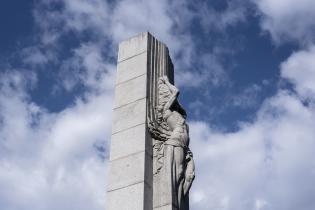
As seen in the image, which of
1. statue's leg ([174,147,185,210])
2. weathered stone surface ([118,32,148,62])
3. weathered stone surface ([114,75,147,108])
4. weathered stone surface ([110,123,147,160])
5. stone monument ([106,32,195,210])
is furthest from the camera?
weathered stone surface ([118,32,148,62])

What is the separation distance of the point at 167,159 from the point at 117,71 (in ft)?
11.3

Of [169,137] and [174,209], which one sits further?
[169,137]

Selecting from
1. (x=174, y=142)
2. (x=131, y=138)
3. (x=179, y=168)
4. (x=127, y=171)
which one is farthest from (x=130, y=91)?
(x=179, y=168)

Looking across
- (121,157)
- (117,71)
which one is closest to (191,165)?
(121,157)

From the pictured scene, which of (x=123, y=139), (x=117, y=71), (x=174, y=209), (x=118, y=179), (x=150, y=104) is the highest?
(x=117, y=71)

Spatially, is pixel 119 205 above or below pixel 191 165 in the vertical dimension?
below

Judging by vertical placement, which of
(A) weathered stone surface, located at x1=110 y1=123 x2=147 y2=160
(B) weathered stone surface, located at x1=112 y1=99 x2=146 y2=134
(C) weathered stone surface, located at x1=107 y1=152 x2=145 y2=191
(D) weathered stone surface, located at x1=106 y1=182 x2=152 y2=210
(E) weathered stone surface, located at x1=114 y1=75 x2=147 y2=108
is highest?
(E) weathered stone surface, located at x1=114 y1=75 x2=147 y2=108

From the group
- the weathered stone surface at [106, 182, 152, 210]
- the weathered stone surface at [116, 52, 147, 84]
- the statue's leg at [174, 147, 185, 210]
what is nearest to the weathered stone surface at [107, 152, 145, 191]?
the weathered stone surface at [106, 182, 152, 210]

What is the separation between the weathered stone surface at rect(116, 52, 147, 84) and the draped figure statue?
2.67ft

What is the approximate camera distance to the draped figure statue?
1277cm

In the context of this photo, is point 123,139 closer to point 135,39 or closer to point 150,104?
point 150,104

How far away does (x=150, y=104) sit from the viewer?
1373 cm

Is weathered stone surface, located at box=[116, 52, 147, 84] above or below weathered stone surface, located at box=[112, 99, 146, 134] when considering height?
above

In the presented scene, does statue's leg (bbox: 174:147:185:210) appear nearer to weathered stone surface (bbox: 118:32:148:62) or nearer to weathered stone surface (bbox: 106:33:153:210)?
weathered stone surface (bbox: 106:33:153:210)
